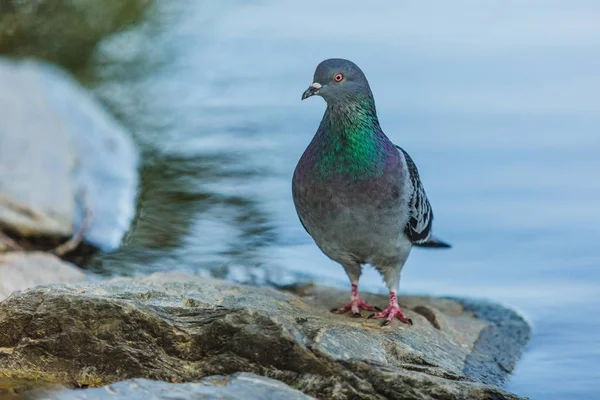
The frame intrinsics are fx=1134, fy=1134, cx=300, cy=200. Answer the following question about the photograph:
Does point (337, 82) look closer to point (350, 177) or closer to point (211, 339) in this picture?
point (350, 177)

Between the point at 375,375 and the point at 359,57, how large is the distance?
9.19m

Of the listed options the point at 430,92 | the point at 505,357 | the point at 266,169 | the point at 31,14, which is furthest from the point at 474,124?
the point at 31,14

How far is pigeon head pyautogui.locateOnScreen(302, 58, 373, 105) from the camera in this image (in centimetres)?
573

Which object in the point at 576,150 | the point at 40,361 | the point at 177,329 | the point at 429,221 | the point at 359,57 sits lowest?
the point at 40,361

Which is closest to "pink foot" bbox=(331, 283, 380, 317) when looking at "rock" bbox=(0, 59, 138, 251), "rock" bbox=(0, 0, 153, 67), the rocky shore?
the rocky shore

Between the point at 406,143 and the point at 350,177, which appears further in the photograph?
the point at 406,143

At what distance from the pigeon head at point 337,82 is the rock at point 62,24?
338 inches

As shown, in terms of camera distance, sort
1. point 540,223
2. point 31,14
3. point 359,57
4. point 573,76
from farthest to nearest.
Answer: point 31,14
point 359,57
point 573,76
point 540,223

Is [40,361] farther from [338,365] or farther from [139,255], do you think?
[139,255]

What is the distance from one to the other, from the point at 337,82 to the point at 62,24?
959 cm

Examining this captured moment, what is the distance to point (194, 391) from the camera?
4535 millimetres

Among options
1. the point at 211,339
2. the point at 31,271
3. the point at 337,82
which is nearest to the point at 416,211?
the point at 337,82

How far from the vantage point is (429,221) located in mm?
6500

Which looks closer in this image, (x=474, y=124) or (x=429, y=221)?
(x=429, y=221)
